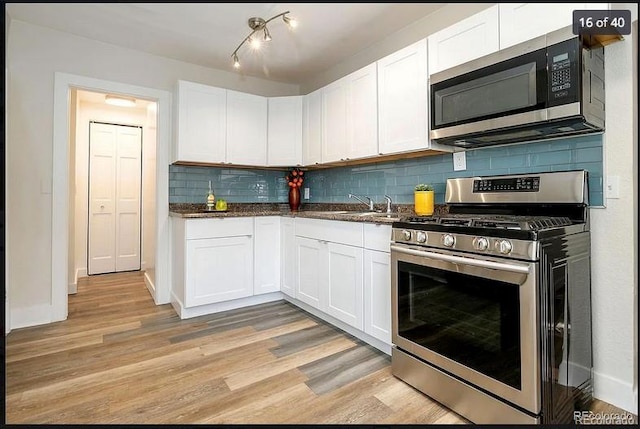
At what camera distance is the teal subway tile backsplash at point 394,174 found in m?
1.80

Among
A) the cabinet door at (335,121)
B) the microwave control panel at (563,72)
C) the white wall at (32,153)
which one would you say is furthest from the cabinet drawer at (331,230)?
the white wall at (32,153)

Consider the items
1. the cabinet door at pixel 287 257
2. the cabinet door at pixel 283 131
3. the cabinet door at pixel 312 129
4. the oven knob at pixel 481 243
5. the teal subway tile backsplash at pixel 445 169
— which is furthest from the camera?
the cabinet door at pixel 283 131

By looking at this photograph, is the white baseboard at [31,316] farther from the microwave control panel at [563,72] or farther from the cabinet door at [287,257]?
the microwave control panel at [563,72]

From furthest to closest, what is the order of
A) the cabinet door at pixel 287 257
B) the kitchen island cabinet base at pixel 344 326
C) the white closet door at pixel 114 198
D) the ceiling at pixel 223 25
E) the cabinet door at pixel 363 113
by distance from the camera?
the white closet door at pixel 114 198
the cabinet door at pixel 287 257
the cabinet door at pixel 363 113
the ceiling at pixel 223 25
the kitchen island cabinet base at pixel 344 326

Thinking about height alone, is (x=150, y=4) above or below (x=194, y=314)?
above

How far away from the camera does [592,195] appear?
1734 mm

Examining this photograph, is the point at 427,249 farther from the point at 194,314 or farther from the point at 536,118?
the point at 194,314

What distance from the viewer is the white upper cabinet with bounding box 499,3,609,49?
5.15ft

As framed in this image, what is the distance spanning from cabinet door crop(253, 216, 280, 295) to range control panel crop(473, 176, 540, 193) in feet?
6.16

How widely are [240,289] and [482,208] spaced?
7.14 ft

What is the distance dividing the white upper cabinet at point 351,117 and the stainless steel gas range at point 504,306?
1.08m

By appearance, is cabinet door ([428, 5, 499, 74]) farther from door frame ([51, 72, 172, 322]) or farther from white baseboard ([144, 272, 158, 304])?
white baseboard ([144, 272, 158, 304])

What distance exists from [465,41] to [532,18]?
14.5 inches

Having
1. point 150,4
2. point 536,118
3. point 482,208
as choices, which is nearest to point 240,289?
point 482,208
